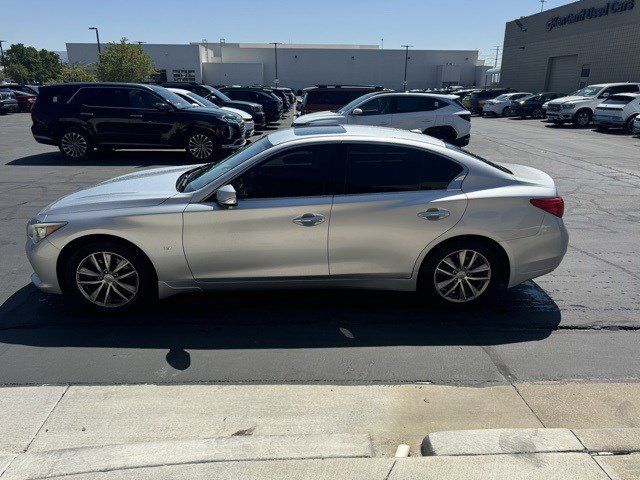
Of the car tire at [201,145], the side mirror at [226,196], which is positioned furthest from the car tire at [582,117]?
the side mirror at [226,196]

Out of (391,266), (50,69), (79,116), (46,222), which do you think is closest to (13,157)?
(79,116)

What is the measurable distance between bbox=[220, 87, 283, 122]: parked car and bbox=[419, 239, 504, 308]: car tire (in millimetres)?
19386

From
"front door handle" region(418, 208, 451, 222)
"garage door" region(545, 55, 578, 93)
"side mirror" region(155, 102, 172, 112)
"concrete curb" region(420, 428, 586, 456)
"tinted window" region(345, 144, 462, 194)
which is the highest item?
"garage door" region(545, 55, 578, 93)

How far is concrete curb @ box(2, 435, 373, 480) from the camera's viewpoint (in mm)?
A: 2527

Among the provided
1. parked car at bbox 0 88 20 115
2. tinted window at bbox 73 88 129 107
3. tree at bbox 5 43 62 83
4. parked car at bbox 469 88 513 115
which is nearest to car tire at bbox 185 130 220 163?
tinted window at bbox 73 88 129 107

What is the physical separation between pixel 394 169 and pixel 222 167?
5.24ft

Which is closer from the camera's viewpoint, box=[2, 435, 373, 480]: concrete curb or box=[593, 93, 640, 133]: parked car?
box=[2, 435, 373, 480]: concrete curb

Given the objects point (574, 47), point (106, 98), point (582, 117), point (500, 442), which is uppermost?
point (574, 47)

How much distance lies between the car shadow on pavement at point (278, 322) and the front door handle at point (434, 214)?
893 mm

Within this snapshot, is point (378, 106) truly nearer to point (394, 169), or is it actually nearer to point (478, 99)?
point (394, 169)

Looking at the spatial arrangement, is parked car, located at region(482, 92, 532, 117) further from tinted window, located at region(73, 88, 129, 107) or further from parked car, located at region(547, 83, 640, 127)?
tinted window, located at region(73, 88, 129, 107)

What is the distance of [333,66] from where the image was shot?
7931 cm

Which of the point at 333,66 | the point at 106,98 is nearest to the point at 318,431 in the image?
the point at 106,98

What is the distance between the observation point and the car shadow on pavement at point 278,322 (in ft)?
13.0
